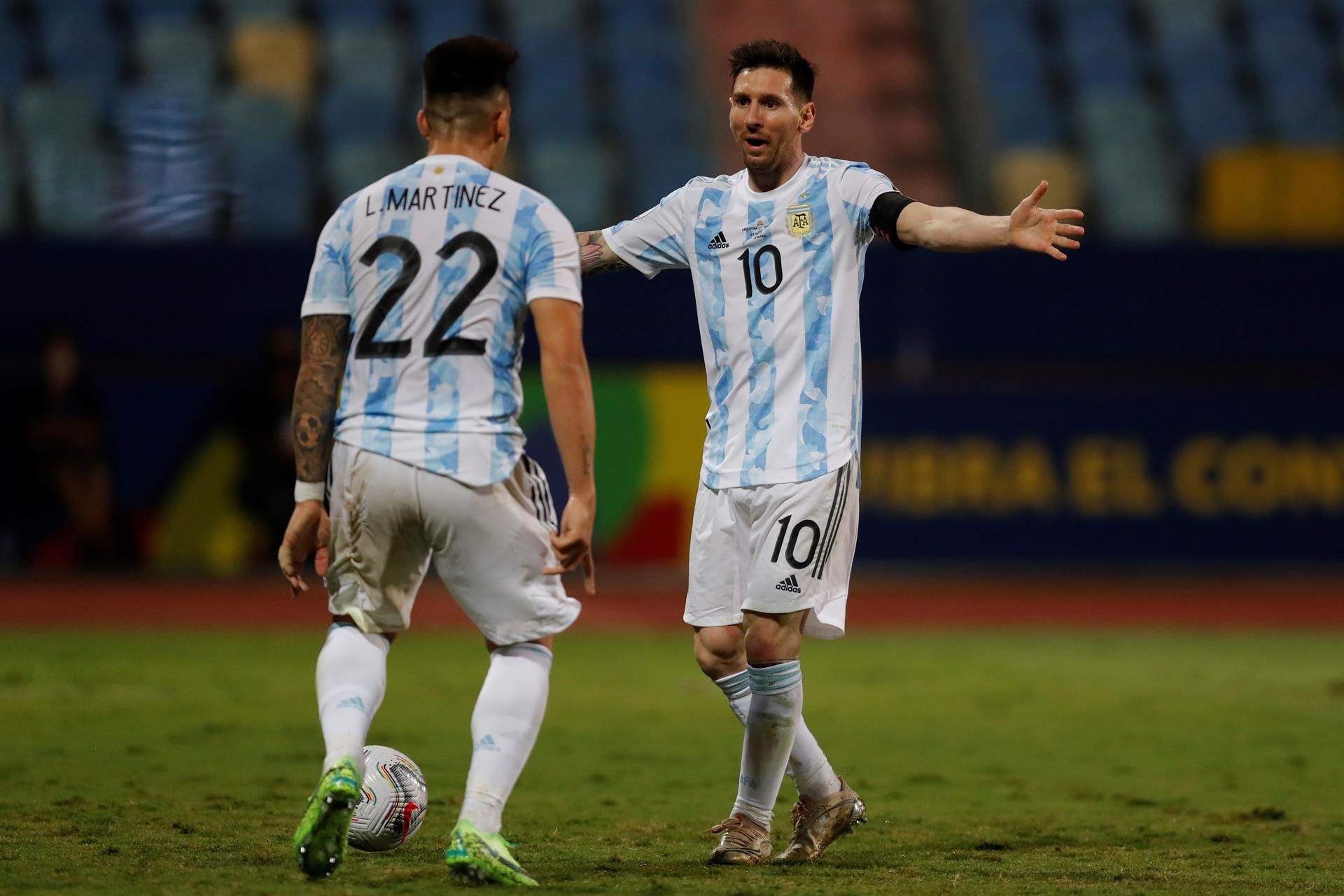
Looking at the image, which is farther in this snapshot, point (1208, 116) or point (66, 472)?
point (1208, 116)

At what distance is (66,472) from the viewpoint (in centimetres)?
1369

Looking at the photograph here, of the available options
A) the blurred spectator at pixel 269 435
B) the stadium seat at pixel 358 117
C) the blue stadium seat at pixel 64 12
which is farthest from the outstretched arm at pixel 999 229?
the blue stadium seat at pixel 64 12

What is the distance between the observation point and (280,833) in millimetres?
5488

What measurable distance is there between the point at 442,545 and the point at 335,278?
749 mm

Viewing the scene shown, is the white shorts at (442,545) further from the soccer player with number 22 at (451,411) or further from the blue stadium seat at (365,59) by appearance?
the blue stadium seat at (365,59)

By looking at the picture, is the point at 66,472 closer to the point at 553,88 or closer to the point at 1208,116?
the point at 553,88

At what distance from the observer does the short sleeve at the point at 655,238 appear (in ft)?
18.4

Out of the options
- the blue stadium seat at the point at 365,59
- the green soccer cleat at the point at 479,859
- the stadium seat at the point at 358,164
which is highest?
the blue stadium seat at the point at 365,59

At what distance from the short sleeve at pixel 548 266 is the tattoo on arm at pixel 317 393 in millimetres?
512

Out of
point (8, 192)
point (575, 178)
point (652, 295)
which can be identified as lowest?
point (652, 295)

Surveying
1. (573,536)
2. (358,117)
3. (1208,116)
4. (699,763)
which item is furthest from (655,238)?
(1208,116)

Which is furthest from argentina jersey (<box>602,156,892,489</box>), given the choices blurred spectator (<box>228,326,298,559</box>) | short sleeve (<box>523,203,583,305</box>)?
blurred spectator (<box>228,326,298,559</box>)

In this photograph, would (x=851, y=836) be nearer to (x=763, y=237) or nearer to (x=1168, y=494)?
(x=763, y=237)

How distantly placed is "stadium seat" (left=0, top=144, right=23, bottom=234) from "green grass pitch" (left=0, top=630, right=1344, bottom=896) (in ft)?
15.2
